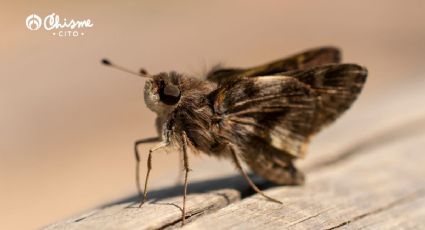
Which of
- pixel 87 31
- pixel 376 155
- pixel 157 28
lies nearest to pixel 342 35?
pixel 157 28

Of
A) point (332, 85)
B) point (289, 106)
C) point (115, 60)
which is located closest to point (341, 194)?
point (289, 106)

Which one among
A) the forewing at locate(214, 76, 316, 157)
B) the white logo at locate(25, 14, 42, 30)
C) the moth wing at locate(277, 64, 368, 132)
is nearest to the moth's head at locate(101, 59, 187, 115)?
the forewing at locate(214, 76, 316, 157)

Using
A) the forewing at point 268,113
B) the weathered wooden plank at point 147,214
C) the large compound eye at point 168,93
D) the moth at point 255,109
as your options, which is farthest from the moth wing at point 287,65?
the weathered wooden plank at point 147,214

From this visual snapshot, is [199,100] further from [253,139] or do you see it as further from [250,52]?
[250,52]

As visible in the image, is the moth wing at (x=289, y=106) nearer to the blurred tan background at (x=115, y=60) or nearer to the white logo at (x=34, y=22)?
the blurred tan background at (x=115, y=60)

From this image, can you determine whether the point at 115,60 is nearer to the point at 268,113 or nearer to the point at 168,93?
the point at 268,113

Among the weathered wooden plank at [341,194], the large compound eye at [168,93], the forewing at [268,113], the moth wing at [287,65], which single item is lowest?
the weathered wooden plank at [341,194]
